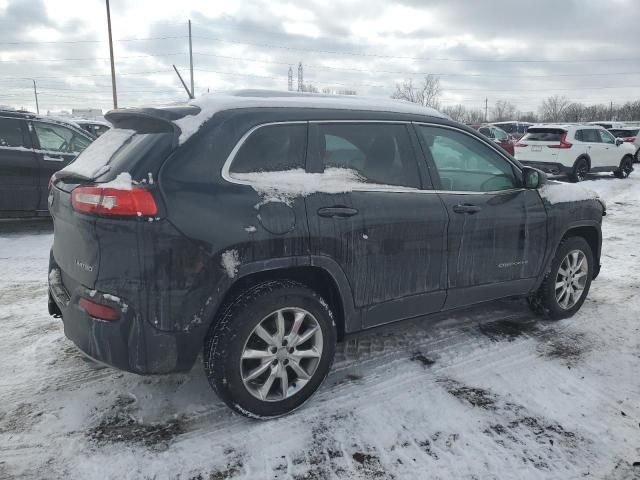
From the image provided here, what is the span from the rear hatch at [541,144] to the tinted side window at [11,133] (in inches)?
509

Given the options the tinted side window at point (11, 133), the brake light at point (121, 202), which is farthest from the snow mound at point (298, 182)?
the tinted side window at point (11, 133)

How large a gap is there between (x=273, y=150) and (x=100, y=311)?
1.23 meters

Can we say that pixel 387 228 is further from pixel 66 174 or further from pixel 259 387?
pixel 66 174

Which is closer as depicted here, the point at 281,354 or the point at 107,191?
the point at 107,191

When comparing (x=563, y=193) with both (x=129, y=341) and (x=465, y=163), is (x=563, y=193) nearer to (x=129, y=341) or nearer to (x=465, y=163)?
(x=465, y=163)

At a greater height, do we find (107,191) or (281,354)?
(107,191)

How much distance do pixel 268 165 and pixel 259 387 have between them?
4.03ft

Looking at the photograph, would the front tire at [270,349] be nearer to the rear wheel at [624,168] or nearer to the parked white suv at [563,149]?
the parked white suv at [563,149]

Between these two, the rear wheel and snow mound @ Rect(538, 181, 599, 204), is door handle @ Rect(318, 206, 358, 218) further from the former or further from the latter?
the rear wheel

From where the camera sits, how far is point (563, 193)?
4176 millimetres

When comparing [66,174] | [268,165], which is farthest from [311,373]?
[66,174]

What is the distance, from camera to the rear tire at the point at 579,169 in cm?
1501

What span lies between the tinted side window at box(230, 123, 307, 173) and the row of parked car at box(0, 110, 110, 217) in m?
5.06

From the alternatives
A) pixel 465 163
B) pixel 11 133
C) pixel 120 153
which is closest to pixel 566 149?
pixel 465 163
